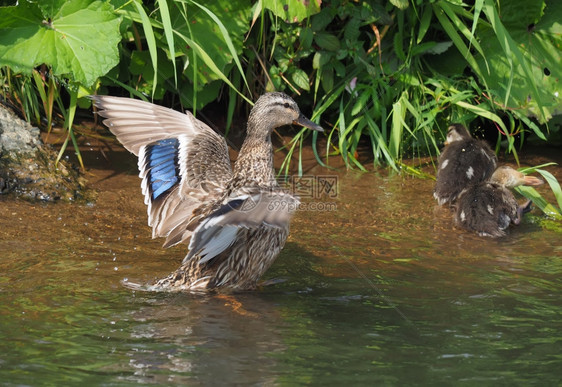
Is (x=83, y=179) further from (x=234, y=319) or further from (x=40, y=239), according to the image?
(x=234, y=319)

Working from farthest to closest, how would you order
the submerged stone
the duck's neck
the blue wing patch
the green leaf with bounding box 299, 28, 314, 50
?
the green leaf with bounding box 299, 28, 314, 50 < the submerged stone < the blue wing patch < the duck's neck

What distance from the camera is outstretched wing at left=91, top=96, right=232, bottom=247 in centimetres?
456

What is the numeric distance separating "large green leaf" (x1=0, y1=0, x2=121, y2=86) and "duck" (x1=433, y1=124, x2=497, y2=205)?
232 cm

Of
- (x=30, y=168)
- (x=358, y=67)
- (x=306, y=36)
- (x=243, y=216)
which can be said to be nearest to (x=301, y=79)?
(x=306, y=36)

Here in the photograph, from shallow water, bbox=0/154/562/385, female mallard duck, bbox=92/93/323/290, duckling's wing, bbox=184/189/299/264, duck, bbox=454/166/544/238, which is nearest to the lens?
shallow water, bbox=0/154/562/385

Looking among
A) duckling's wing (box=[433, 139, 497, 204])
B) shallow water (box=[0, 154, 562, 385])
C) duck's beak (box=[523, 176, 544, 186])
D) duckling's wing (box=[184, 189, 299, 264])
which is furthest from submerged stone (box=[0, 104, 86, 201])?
duck's beak (box=[523, 176, 544, 186])

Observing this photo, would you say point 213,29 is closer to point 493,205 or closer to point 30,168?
point 30,168

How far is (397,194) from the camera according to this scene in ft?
19.2

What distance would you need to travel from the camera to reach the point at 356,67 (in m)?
6.10

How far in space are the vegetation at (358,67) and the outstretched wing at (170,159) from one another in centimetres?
56

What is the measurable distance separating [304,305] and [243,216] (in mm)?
840

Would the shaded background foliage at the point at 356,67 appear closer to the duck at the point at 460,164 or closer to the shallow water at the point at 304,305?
the duck at the point at 460,164

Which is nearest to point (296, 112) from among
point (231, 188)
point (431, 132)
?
point (231, 188)

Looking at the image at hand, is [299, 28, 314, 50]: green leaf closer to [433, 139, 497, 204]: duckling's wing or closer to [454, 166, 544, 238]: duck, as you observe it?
[433, 139, 497, 204]: duckling's wing
